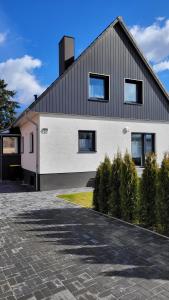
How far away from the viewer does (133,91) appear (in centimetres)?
1382

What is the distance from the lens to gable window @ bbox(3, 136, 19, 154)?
54.6 feet

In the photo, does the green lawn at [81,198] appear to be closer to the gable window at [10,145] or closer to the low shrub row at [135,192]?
the low shrub row at [135,192]

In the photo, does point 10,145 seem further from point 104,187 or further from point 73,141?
point 104,187

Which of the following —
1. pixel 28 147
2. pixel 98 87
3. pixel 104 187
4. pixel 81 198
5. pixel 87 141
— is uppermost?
pixel 98 87

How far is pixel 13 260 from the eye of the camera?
13.3ft

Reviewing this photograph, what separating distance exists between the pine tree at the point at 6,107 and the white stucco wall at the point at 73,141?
24456 mm

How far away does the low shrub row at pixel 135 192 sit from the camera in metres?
5.60

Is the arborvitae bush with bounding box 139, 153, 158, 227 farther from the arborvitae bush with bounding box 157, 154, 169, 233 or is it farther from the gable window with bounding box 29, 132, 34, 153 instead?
the gable window with bounding box 29, 132, 34, 153

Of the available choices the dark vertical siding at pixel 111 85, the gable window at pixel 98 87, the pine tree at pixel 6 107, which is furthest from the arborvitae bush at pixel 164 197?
the pine tree at pixel 6 107

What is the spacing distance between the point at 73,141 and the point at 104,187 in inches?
191

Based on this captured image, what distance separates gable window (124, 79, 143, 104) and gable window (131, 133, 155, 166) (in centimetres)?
204

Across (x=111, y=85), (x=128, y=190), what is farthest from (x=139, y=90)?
(x=128, y=190)

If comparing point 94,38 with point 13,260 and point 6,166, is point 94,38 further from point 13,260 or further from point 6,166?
point 13,260

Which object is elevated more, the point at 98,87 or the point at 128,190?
the point at 98,87
